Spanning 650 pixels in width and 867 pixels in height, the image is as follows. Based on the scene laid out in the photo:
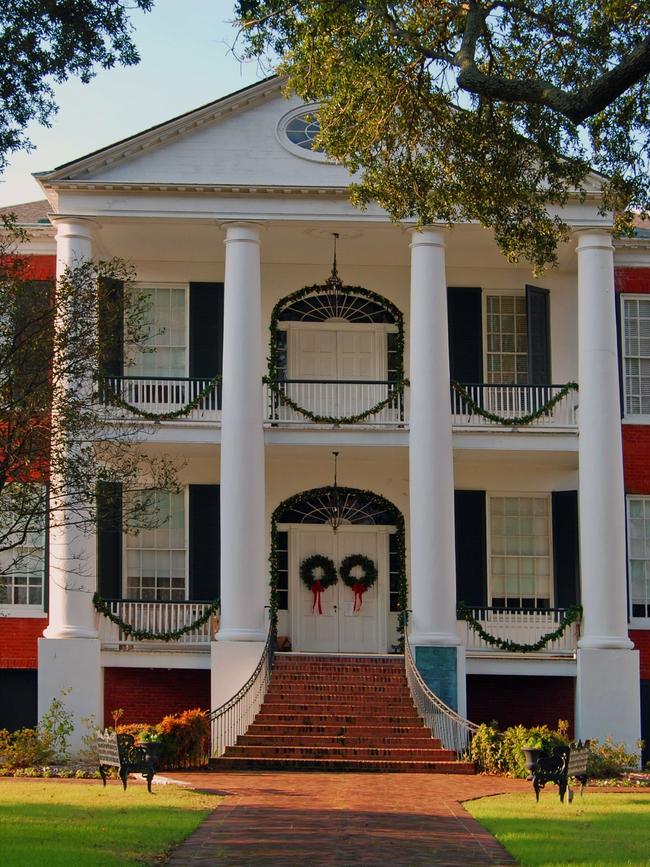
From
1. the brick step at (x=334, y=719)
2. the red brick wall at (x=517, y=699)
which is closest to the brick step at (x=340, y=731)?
the brick step at (x=334, y=719)

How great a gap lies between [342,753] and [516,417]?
7.82m

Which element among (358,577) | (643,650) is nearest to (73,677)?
(358,577)

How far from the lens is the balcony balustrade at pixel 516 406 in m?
27.8

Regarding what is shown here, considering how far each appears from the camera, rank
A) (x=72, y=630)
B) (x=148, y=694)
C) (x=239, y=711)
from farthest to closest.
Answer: (x=148, y=694)
(x=72, y=630)
(x=239, y=711)

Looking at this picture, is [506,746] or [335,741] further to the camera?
[335,741]

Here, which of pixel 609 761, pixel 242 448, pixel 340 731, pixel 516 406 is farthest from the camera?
pixel 516 406

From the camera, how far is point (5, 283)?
17172 millimetres

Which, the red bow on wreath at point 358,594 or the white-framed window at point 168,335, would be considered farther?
the red bow on wreath at point 358,594

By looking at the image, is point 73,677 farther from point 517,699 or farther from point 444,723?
point 517,699

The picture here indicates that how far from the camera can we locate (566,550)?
1118 inches

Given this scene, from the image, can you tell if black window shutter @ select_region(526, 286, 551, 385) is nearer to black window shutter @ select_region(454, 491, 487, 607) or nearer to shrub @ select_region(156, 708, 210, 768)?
black window shutter @ select_region(454, 491, 487, 607)

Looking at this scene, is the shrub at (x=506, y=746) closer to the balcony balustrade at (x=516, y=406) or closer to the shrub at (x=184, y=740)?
the shrub at (x=184, y=740)

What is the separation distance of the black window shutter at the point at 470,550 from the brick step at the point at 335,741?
17.3ft

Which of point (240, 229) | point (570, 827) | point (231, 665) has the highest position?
point (240, 229)
